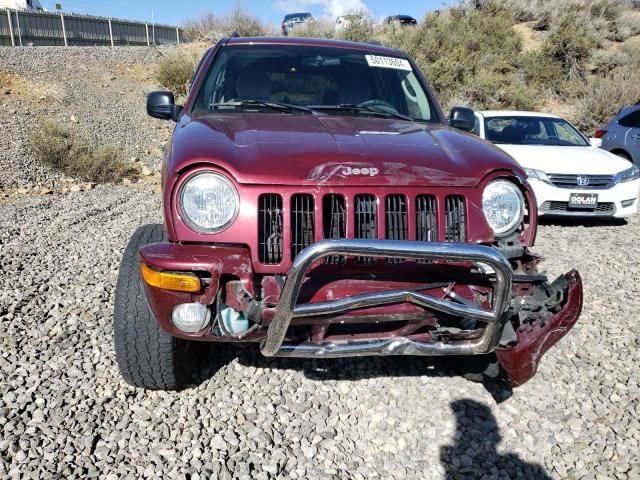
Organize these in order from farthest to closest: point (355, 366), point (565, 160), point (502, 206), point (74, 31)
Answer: point (74, 31), point (565, 160), point (355, 366), point (502, 206)

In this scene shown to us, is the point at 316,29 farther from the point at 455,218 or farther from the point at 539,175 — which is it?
the point at 455,218

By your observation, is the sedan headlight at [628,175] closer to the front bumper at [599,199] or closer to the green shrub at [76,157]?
the front bumper at [599,199]

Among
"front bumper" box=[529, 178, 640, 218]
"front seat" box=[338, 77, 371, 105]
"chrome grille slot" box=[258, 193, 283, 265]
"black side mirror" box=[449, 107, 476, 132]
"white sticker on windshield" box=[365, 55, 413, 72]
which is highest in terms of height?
"white sticker on windshield" box=[365, 55, 413, 72]

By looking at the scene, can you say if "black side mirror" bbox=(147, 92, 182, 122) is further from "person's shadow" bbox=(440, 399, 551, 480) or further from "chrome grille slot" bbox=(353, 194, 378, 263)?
"person's shadow" bbox=(440, 399, 551, 480)

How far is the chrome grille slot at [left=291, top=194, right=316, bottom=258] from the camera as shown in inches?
99.0

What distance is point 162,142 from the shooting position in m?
13.1

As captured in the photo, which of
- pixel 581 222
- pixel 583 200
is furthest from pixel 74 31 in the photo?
pixel 583 200

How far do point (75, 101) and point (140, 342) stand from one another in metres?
13.6

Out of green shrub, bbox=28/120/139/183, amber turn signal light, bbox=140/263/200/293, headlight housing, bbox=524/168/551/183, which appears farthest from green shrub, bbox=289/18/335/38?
amber turn signal light, bbox=140/263/200/293

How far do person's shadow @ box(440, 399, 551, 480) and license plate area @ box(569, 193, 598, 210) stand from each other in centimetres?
479

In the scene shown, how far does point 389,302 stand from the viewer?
230cm

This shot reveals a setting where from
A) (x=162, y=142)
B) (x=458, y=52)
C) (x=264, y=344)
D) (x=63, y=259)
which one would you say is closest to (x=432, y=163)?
(x=264, y=344)

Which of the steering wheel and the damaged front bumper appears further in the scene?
the steering wheel

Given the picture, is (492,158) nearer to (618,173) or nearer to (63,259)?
(63,259)
